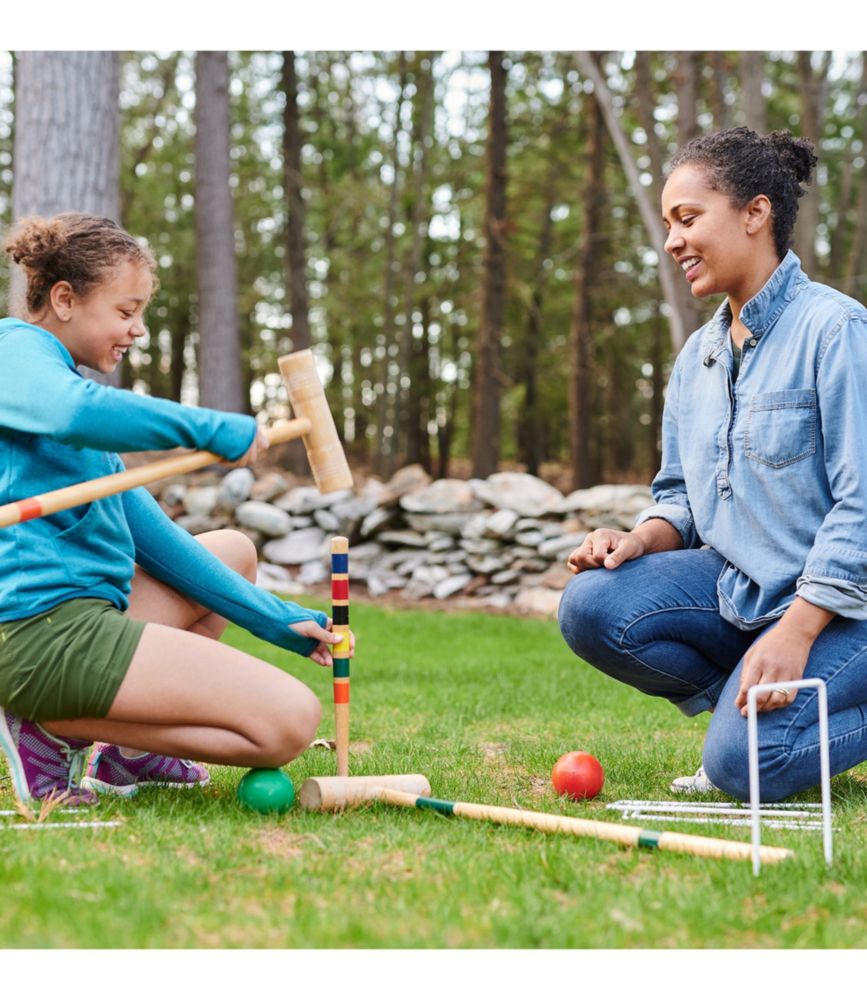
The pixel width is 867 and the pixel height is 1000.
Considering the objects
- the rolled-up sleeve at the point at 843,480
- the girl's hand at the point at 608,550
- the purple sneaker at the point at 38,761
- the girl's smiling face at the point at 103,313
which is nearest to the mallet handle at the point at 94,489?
the girl's smiling face at the point at 103,313

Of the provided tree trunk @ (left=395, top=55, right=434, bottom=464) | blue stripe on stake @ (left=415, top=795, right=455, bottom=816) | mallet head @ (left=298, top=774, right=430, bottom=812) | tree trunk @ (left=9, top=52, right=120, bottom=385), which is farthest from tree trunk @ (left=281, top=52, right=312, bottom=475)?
blue stripe on stake @ (left=415, top=795, right=455, bottom=816)

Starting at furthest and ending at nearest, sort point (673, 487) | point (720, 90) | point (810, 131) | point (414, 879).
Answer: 1. point (810, 131)
2. point (720, 90)
3. point (673, 487)
4. point (414, 879)

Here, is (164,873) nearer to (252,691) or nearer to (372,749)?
(252,691)

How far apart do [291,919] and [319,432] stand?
4.77 feet

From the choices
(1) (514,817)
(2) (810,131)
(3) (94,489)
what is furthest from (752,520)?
(2) (810,131)

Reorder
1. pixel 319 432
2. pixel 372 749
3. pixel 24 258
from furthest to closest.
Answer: pixel 372 749
pixel 319 432
pixel 24 258

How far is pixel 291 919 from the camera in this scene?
2.09m

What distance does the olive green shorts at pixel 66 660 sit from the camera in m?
2.77

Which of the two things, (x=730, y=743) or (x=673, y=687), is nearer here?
(x=730, y=743)

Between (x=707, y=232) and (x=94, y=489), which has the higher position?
(x=707, y=232)

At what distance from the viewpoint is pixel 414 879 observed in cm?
233

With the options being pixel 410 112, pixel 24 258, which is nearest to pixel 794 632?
pixel 24 258

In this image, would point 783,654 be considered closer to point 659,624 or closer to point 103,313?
point 659,624

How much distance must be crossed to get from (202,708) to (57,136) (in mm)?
4443
